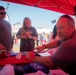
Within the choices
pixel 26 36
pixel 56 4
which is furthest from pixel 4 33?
pixel 56 4

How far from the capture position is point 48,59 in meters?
1.60

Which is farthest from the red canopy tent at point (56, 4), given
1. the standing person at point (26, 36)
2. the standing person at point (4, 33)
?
the standing person at point (4, 33)

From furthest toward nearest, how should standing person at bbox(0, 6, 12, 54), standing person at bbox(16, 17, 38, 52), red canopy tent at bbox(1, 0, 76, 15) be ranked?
standing person at bbox(16, 17, 38, 52), red canopy tent at bbox(1, 0, 76, 15), standing person at bbox(0, 6, 12, 54)

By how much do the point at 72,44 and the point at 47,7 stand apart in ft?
11.2

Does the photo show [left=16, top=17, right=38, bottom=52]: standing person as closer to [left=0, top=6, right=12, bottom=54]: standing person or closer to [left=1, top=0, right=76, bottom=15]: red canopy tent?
[left=1, top=0, right=76, bottom=15]: red canopy tent

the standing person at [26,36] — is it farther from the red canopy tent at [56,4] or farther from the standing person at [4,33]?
the standing person at [4,33]

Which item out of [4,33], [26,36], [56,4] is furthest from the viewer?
[56,4]

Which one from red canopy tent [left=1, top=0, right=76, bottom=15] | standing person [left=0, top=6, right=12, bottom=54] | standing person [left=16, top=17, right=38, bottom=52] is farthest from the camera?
standing person [left=16, top=17, right=38, bottom=52]

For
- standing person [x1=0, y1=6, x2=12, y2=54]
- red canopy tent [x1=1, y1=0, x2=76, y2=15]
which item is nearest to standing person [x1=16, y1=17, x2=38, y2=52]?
red canopy tent [x1=1, y1=0, x2=76, y2=15]

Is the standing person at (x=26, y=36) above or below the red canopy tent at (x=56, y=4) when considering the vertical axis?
below

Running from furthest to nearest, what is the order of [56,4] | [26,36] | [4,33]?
[56,4], [26,36], [4,33]

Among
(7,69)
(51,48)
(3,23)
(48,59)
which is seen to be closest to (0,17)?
(3,23)

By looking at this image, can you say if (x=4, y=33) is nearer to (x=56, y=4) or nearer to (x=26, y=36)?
(x=26, y=36)

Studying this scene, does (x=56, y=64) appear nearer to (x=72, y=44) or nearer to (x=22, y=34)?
(x=72, y=44)
